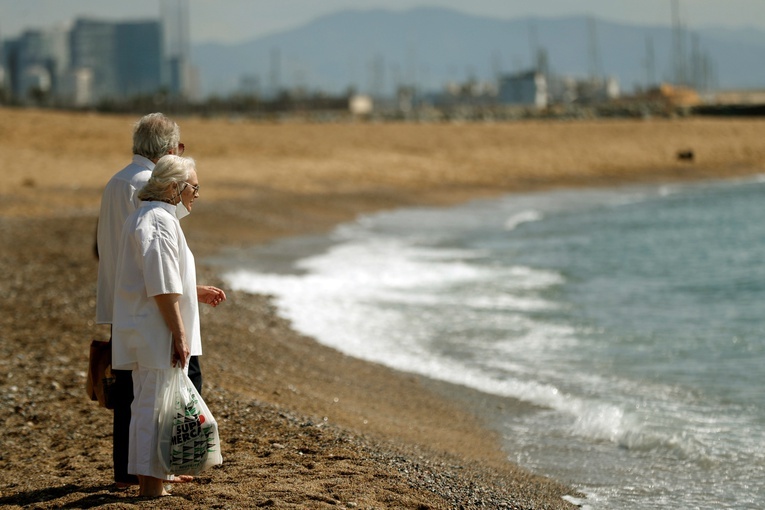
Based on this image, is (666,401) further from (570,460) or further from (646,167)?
(646,167)

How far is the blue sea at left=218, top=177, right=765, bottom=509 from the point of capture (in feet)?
22.6

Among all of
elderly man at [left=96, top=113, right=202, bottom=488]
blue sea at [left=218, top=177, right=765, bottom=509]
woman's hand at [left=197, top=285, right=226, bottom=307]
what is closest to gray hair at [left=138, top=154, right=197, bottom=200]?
elderly man at [left=96, top=113, right=202, bottom=488]

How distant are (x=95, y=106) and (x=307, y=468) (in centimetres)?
6511

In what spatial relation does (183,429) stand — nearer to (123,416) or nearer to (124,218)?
(123,416)

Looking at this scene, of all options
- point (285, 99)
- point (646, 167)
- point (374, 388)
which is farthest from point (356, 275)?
point (285, 99)

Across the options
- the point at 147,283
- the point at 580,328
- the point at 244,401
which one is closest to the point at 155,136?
the point at 147,283

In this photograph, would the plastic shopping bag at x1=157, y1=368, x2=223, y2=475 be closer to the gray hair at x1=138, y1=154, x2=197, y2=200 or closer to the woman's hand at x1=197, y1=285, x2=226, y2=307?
the woman's hand at x1=197, y1=285, x2=226, y2=307

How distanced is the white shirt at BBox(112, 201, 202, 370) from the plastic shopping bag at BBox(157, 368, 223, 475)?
14 cm

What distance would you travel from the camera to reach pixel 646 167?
128 feet

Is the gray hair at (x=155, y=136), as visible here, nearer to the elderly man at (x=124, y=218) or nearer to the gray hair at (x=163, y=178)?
the elderly man at (x=124, y=218)

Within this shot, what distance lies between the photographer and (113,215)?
4.93m

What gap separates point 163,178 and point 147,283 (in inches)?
19.1

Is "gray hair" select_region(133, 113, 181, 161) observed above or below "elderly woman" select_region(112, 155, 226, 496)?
above

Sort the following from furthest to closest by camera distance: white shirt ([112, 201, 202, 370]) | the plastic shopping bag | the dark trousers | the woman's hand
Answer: the woman's hand → the dark trousers → the plastic shopping bag → white shirt ([112, 201, 202, 370])
